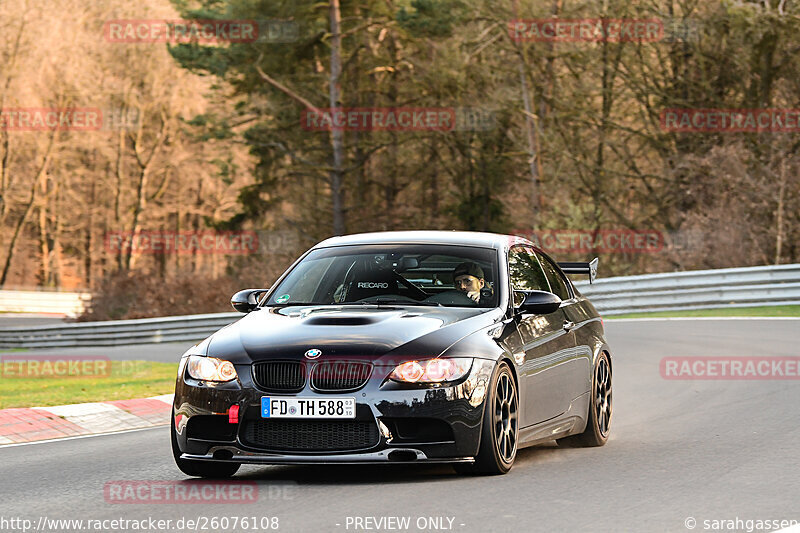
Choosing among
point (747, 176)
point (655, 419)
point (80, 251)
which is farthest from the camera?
point (80, 251)

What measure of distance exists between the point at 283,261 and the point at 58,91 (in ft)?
76.9

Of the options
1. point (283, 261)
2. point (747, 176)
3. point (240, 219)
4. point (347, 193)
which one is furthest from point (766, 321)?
point (240, 219)

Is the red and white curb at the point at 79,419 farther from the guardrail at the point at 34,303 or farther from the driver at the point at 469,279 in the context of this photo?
the guardrail at the point at 34,303

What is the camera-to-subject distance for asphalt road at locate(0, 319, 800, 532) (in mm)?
6496

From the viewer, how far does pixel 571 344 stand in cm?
936

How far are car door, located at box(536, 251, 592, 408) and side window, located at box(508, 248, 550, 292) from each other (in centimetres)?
18

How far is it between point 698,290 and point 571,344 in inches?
733

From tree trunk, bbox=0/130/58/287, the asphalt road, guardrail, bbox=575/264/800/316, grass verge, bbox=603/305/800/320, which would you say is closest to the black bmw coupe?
the asphalt road

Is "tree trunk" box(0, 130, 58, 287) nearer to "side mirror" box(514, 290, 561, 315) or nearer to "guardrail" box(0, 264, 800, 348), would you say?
"guardrail" box(0, 264, 800, 348)

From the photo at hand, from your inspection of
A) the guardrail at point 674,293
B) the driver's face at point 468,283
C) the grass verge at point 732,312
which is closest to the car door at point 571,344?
the driver's face at point 468,283

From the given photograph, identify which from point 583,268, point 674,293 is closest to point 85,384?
point 583,268

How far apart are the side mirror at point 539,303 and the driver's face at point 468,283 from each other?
30 centimetres

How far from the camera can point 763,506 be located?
6805mm

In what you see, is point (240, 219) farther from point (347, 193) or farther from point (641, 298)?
point (641, 298)
